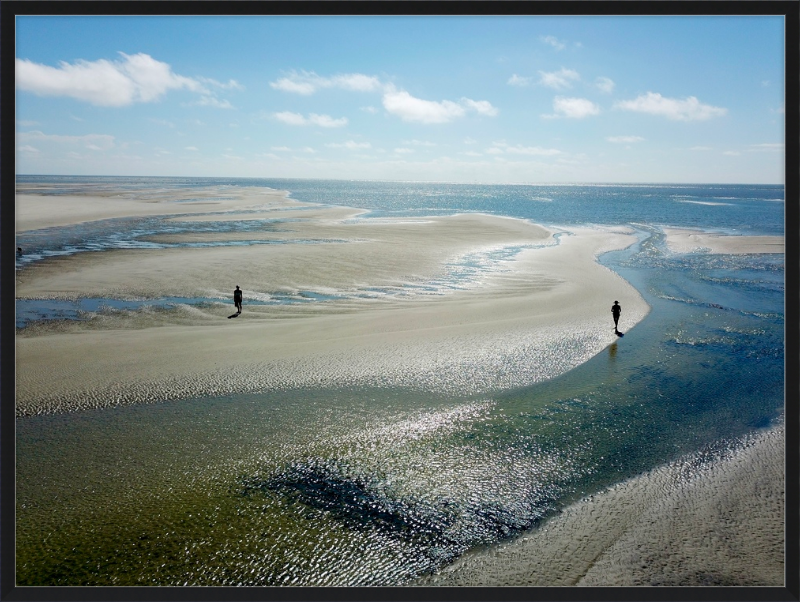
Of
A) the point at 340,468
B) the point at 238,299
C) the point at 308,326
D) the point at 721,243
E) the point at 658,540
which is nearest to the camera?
the point at 658,540

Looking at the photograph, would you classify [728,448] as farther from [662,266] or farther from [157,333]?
[662,266]

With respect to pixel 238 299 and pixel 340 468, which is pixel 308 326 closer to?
pixel 238 299

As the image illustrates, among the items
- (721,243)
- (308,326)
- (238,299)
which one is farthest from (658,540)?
(721,243)

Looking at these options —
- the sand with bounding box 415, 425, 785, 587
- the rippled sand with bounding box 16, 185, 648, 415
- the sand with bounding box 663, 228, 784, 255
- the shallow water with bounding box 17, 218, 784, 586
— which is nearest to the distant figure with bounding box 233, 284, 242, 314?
the rippled sand with bounding box 16, 185, 648, 415

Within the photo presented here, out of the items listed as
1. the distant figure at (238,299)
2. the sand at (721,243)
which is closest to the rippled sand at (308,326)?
the distant figure at (238,299)

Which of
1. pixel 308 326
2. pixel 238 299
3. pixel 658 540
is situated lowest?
pixel 658 540
